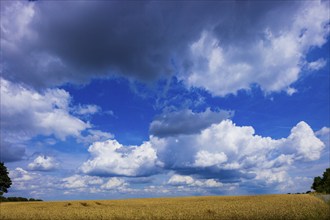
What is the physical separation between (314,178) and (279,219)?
124 metres

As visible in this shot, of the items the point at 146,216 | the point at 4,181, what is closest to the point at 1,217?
the point at 146,216

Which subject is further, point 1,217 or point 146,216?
point 1,217

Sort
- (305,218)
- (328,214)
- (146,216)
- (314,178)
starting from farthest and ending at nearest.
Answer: (314,178) → (146,216) → (328,214) → (305,218)

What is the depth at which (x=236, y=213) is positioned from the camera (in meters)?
32.6

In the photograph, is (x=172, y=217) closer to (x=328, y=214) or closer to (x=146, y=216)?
(x=146, y=216)

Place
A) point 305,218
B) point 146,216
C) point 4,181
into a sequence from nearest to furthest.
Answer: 1. point 305,218
2. point 146,216
3. point 4,181

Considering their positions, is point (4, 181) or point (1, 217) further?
point (4, 181)

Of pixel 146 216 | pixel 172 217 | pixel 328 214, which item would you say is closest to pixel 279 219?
pixel 328 214

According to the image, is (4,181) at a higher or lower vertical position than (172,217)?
higher

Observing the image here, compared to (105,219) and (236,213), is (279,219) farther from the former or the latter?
(105,219)

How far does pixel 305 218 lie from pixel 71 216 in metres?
22.1

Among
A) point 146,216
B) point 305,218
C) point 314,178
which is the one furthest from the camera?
point 314,178

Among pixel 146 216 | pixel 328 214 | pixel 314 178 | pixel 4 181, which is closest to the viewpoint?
pixel 328 214

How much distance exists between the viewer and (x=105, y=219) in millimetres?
31391
